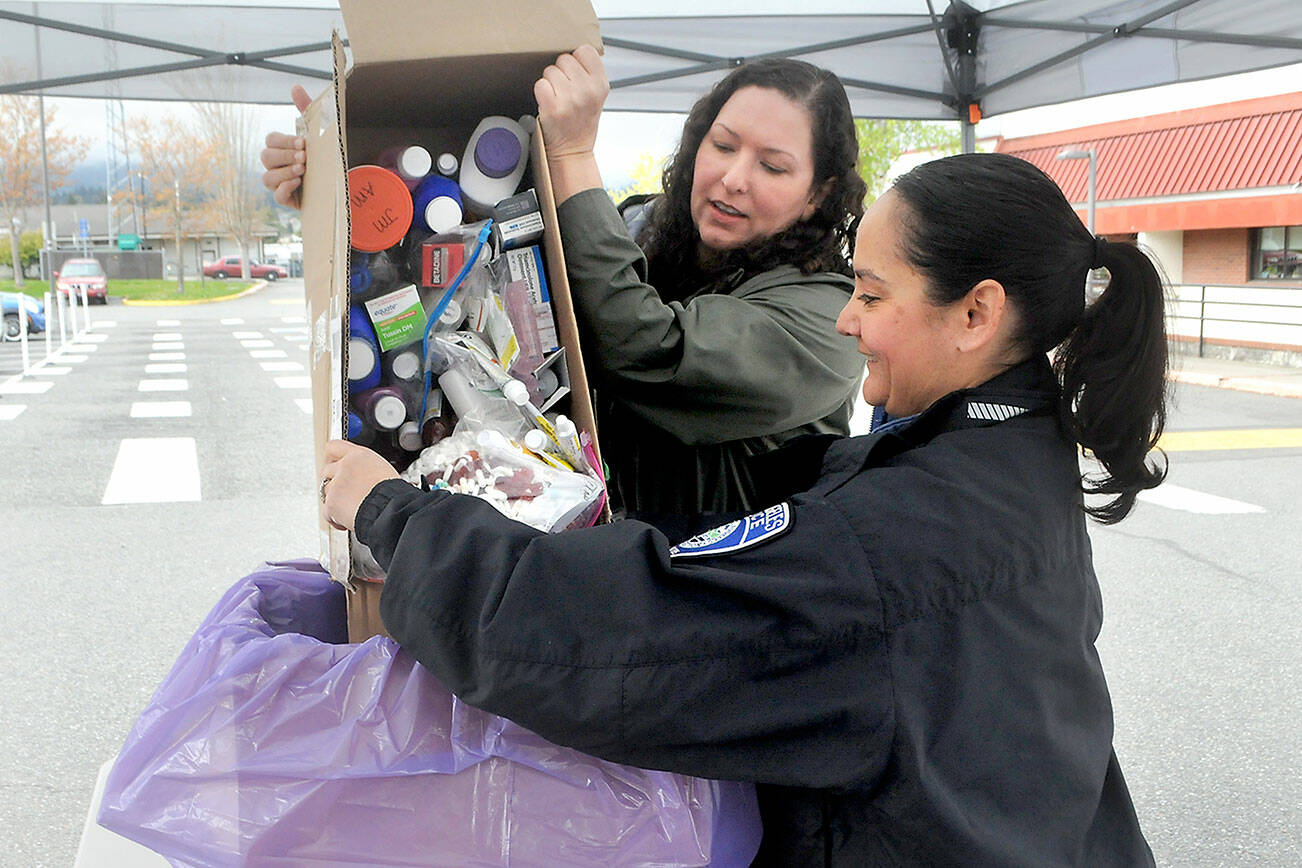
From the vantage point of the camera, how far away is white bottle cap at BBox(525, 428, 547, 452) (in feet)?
4.52

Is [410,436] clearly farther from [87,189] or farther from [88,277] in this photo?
[87,189]

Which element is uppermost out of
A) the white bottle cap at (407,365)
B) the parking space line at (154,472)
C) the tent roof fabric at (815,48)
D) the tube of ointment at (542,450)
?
the tent roof fabric at (815,48)

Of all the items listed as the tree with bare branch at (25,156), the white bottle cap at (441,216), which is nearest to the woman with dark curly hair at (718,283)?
the white bottle cap at (441,216)

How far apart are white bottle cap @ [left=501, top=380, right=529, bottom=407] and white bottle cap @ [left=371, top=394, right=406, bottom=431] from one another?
147 millimetres

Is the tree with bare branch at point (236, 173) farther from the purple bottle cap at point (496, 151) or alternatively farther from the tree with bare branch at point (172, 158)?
Answer: the purple bottle cap at point (496, 151)

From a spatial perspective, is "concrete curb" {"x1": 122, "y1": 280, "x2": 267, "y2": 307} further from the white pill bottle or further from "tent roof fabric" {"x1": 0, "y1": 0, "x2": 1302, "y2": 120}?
the white pill bottle

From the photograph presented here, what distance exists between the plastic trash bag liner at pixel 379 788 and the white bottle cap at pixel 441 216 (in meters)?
0.55

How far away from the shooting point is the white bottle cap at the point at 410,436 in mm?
1475

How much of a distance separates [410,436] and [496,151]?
40 centimetres

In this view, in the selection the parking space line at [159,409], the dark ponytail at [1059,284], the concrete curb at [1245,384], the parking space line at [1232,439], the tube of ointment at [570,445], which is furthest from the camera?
the concrete curb at [1245,384]

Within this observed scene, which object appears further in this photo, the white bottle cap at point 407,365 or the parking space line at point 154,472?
the parking space line at point 154,472

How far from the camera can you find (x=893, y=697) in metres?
1.04

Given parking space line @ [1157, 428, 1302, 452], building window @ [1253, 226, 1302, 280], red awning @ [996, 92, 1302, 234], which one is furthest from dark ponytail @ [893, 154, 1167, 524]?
building window @ [1253, 226, 1302, 280]

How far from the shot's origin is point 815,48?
5.78 meters
